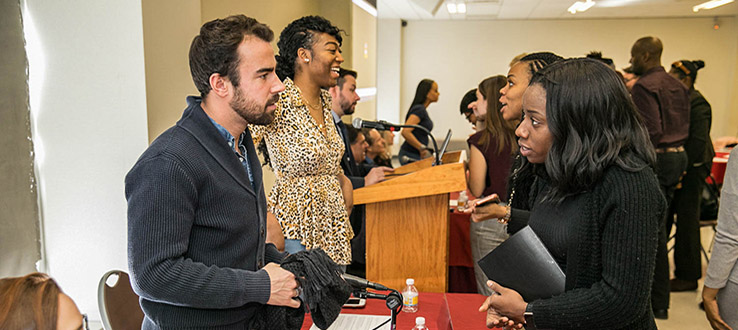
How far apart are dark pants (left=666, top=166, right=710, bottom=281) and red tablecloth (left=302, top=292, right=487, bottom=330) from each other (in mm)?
3028

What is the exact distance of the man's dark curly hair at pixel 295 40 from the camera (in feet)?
7.19

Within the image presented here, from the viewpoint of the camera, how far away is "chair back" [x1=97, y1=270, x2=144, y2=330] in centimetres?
162

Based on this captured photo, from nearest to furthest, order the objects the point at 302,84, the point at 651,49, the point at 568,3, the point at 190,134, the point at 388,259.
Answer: the point at 190,134 → the point at 302,84 → the point at 388,259 → the point at 651,49 → the point at 568,3

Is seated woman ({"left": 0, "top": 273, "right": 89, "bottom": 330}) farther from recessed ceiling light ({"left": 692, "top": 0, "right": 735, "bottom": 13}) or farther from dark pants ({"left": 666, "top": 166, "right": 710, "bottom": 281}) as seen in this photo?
recessed ceiling light ({"left": 692, "top": 0, "right": 735, "bottom": 13})

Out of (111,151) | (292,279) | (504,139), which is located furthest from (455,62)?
(292,279)

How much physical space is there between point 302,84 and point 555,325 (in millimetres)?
1362

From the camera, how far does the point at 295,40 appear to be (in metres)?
2.20

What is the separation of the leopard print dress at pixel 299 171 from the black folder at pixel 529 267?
2.90ft

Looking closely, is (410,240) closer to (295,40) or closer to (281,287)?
(295,40)

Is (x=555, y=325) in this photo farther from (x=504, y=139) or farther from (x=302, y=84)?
(x=504, y=139)

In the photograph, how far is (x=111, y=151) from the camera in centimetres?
226

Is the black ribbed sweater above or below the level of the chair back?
above

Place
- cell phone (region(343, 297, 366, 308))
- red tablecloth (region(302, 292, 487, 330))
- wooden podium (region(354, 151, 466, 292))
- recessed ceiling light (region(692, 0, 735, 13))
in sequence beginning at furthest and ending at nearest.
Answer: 1. recessed ceiling light (region(692, 0, 735, 13))
2. wooden podium (region(354, 151, 466, 292))
3. cell phone (region(343, 297, 366, 308))
4. red tablecloth (region(302, 292, 487, 330))

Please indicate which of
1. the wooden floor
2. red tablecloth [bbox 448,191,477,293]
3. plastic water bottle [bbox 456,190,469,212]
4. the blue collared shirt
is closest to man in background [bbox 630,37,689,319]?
the wooden floor
